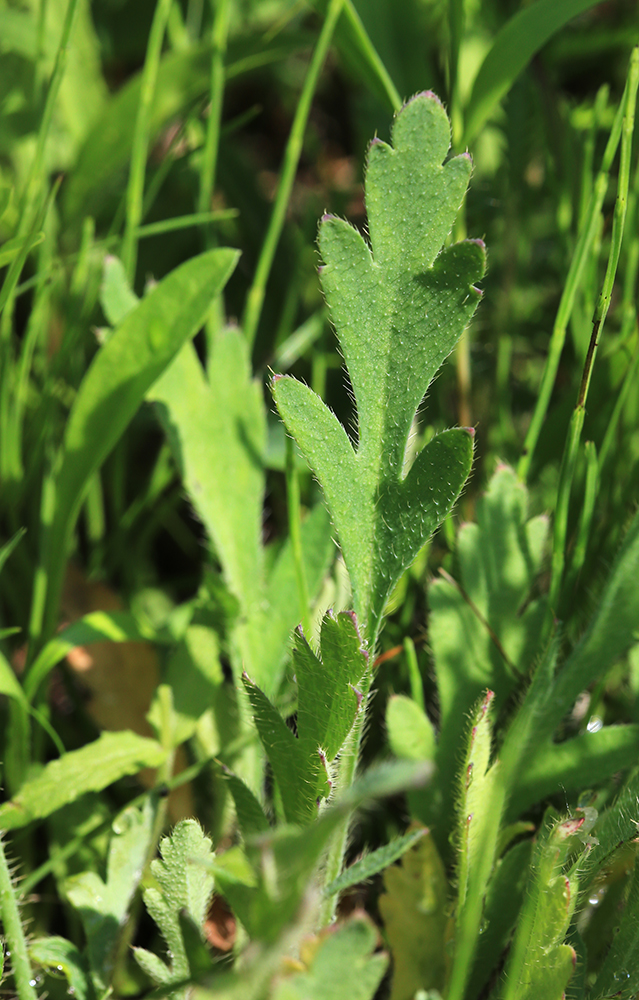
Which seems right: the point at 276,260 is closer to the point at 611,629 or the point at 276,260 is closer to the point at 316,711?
the point at 611,629

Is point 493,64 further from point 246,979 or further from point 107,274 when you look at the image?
point 246,979

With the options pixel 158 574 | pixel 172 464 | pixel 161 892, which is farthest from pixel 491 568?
pixel 158 574

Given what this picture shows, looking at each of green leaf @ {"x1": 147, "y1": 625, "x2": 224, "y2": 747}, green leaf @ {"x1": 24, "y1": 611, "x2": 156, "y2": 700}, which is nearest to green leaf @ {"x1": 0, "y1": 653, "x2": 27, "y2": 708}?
green leaf @ {"x1": 24, "y1": 611, "x2": 156, "y2": 700}

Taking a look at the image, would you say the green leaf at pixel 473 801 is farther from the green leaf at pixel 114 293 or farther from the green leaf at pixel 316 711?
the green leaf at pixel 114 293

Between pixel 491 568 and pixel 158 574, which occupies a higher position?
pixel 491 568

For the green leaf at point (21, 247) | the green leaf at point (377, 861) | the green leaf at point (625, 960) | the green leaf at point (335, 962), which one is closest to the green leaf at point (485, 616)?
the green leaf at point (625, 960)

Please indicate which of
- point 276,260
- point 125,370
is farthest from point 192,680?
point 276,260
